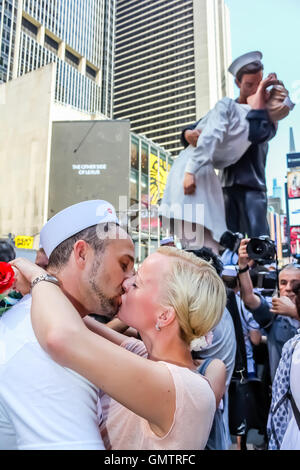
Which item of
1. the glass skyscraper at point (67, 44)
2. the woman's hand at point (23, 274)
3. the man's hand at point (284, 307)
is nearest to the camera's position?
the woman's hand at point (23, 274)

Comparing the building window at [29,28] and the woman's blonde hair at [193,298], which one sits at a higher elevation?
the building window at [29,28]

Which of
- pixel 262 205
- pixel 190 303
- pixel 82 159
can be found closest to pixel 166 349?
pixel 190 303

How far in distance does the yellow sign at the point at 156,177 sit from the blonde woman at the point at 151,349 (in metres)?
38.2

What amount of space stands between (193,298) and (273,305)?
1.74m

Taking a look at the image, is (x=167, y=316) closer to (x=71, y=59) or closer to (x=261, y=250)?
(x=261, y=250)

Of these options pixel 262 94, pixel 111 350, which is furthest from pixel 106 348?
pixel 262 94

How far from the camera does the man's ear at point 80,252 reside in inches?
49.7

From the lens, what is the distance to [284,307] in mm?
2588

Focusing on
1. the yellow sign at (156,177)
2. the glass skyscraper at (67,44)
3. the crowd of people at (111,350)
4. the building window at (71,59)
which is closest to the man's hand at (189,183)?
the crowd of people at (111,350)

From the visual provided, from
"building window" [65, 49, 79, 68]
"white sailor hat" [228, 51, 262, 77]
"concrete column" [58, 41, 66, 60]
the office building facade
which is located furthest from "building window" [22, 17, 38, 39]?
"white sailor hat" [228, 51, 262, 77]

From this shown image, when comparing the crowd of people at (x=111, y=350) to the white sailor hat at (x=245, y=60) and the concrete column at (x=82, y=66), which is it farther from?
the concrete column at (x=82, y=66)

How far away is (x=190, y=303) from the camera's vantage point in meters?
1.19
